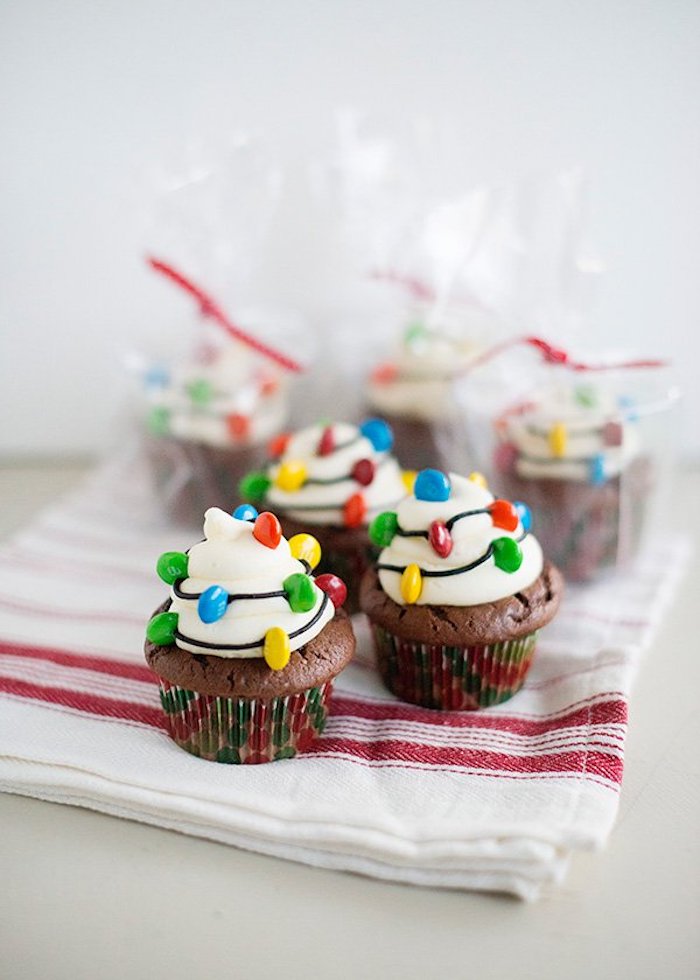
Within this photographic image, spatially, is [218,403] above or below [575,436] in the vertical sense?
below

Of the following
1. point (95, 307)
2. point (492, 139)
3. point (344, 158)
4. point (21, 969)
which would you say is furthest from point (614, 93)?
point (21, 969)

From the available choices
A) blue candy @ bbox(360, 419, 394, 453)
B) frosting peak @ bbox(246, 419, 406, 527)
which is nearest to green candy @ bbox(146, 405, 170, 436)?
frosting peak @ bbox(246, 419, 406, 527)

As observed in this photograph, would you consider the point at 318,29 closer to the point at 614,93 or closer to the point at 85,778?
the point at 614,93

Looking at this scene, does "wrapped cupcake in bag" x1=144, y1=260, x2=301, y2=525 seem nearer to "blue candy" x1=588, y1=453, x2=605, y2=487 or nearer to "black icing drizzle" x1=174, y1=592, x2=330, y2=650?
"blue candy" x1=588, y1=453, x2=605, y2=487

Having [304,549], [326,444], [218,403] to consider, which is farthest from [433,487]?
[218,403]

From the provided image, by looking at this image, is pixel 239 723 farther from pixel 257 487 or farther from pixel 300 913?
pixel 257 487

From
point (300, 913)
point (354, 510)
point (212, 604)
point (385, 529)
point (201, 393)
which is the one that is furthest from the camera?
point (201, 393)
